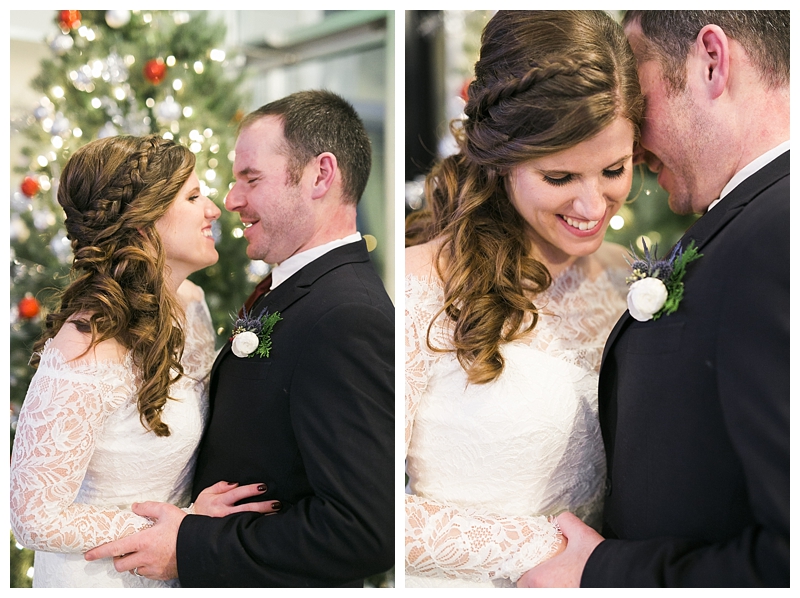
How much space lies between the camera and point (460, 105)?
7.84 ft

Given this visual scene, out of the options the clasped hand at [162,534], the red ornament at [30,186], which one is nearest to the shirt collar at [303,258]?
the clasped hand at [162,534]

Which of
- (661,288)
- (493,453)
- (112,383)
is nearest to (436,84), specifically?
(661,288)

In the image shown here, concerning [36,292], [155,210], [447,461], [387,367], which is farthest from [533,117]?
[36,292]

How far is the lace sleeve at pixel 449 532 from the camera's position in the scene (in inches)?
65.9

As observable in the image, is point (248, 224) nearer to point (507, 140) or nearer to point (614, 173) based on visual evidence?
point (507, 140)

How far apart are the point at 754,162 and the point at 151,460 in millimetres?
1697

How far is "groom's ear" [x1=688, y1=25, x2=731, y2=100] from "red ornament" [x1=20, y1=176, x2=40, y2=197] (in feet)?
7.23

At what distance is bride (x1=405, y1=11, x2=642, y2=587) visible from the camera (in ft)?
5.31

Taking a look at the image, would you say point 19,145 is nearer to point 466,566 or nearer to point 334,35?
point 334,35

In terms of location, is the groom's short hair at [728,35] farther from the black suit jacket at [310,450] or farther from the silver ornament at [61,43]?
the silver ornament at [61,43]

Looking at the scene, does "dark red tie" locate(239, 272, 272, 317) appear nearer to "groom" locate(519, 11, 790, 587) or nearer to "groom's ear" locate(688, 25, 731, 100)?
"groom" locate(519, 11, 790, 587)

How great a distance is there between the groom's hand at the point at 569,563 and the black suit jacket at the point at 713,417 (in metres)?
0.03

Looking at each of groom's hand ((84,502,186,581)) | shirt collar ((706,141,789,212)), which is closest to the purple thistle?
groom's hand ((84,502,186,581))

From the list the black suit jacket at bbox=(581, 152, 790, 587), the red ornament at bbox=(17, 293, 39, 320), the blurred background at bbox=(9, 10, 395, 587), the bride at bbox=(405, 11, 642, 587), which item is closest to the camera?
the black suit jacket at bbox=(581, 152, 790, 587)
